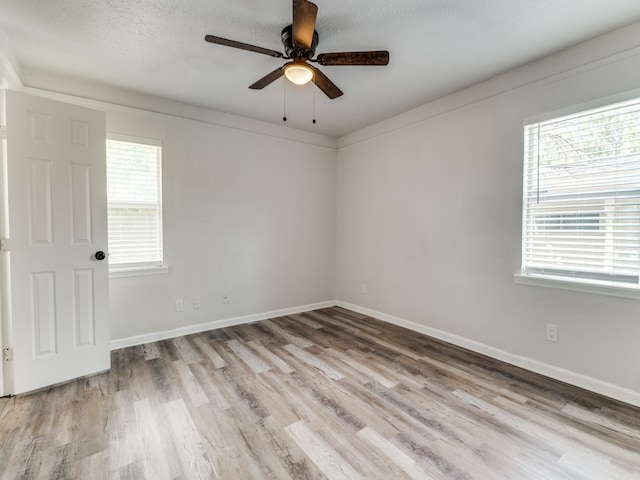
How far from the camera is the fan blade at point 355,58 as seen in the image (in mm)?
1894

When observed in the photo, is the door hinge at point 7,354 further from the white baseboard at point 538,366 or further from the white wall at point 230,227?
the white baseboard at point 538,366

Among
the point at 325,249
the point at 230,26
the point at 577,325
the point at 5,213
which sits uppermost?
the point at 230,26

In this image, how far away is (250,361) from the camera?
278cm

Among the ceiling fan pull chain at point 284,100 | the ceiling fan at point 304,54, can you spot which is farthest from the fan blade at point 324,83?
the ceiling fan pull chain at point 284,100

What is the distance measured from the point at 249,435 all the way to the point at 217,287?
216 centimetres

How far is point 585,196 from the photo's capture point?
91.9 inches

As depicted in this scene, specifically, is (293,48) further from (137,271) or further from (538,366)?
(538,366)

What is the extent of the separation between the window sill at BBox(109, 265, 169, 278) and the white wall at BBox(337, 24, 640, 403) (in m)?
2.57

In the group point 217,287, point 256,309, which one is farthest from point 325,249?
point 217,287

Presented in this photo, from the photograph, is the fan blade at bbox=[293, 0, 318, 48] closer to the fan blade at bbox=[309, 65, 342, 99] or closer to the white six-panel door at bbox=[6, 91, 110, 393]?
the fan blade at bbox=[309, 65, 342, 99]

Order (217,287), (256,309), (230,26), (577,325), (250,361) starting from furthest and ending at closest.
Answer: (256,309) < (217,287) < (250,361) < (577,325) < (230,26)

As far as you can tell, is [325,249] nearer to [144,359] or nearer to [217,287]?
[217,287]

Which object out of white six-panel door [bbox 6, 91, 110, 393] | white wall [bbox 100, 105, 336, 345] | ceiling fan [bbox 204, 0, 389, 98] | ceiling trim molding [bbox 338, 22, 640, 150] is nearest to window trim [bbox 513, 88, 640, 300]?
ceiling trim molding [bbox 338, 22, 640, 150]

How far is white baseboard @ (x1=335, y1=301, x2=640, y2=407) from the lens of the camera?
2148 millimetres
